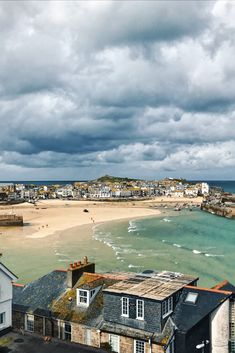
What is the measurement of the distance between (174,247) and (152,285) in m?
44.6

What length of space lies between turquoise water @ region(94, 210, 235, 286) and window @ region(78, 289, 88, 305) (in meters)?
21.8

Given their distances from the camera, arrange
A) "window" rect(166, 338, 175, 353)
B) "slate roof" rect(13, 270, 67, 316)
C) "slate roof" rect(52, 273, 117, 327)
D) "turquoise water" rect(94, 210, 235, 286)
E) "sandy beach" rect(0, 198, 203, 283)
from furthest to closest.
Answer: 1. "sandy beach" rect(0, 198, 203, 283)
2. "turquoise water" rect(94, 210, 235, 286)
3. "slate roof" rect(13, 270, 67, 316)
4. "slate roof" rect(52, 273, 117, 327)
5. "window" rect(166, 338, 175, 353)

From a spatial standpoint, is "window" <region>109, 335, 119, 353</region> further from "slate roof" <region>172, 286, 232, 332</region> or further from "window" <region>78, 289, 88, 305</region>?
"slate roof" <region>172, 286, 232, 332</region>

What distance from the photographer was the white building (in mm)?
17844

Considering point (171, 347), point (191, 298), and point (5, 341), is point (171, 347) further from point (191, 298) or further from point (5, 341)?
point (5, 341)

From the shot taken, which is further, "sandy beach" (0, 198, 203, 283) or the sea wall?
the sea wall

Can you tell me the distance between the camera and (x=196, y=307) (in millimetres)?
18719

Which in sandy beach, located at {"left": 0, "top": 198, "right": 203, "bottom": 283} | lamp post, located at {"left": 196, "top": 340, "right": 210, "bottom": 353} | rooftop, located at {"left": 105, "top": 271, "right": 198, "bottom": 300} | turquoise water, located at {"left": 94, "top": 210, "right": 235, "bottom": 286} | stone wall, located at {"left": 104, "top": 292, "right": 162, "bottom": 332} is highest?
rooftop, located at {"left": 105, "top": 271, "right": 198, "bottom": 300}

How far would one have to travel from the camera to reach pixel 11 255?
55031mm

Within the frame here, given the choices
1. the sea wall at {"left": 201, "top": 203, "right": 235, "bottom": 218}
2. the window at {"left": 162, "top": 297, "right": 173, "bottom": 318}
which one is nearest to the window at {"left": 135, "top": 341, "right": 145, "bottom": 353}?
the window at {"left": 162, "top": 297, "right": 173, "bottom": 318}

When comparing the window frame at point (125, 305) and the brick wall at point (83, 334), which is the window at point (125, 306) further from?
the brick wall at point (83, 334)

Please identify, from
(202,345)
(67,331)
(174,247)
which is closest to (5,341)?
(67,331)

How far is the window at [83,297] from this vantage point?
2065 centimetres

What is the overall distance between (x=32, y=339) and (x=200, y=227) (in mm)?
80329
